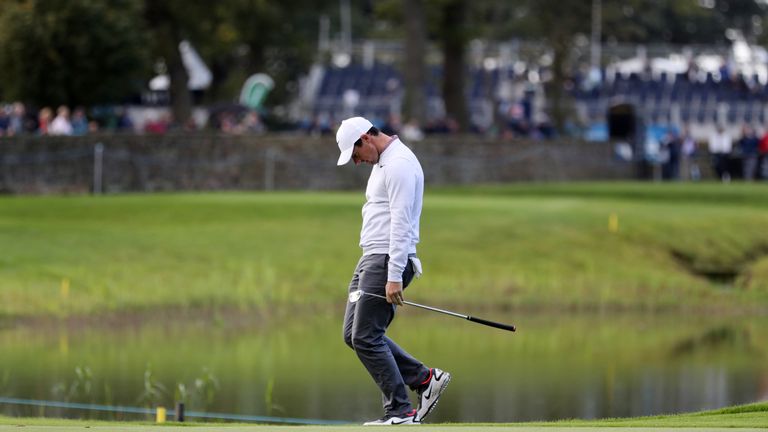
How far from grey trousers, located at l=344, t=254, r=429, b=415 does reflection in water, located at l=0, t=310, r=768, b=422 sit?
370cm

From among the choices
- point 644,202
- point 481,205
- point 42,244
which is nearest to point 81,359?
point 42,244

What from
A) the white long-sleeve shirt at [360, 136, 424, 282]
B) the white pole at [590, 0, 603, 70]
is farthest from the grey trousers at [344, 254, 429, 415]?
the white pole at [590, 0, 603, 70]

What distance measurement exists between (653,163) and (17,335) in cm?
3681

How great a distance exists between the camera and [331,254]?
28.2 m

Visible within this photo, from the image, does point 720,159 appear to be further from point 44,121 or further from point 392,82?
point 44,121

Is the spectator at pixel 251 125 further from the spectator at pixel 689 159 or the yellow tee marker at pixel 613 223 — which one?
the spectator at pixel 689 159

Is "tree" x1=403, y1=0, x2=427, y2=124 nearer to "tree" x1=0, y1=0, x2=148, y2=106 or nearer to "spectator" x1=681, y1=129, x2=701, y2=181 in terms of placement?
"spectator" x1=681, y1=129, x2=701, y2=181

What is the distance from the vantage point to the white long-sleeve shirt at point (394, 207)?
11.5 meters

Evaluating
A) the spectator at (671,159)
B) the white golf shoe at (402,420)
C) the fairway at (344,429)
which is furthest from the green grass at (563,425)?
the spectator at (671,159)

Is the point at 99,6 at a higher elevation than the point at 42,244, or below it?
higher

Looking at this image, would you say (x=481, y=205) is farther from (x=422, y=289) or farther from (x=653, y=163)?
(x=653, y=163)

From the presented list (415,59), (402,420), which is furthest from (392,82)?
(402,420)

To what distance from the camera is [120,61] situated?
4238 centimetres

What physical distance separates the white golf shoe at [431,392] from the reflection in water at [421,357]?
338 centimetres
